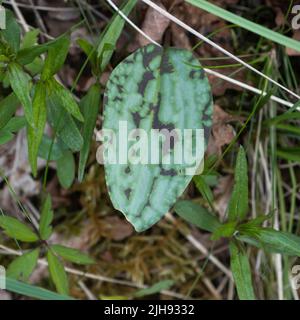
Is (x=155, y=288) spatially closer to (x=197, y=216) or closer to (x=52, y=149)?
(x=197, y=216)

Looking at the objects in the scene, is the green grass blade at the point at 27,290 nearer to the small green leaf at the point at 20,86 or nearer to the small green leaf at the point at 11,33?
the small green leaf at the point at 20,86

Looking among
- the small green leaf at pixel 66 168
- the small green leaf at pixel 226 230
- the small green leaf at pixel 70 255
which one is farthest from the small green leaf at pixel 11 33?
the small green leaf at pixel 226 230

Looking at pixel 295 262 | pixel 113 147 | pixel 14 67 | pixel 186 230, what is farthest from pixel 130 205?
pixel 295 262

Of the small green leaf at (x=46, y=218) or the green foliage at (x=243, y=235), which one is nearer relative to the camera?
the green foliage at (x=243, y=235)

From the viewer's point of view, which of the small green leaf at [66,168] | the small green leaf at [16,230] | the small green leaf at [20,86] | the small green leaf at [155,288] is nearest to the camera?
the small green leaf at [20,86]

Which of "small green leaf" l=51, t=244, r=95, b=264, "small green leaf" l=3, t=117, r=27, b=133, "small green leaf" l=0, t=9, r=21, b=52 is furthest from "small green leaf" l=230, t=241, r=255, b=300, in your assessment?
"small green leaf" l=0, t=9, r=21, b=52
